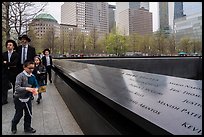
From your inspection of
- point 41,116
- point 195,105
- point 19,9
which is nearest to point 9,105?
point 41,116

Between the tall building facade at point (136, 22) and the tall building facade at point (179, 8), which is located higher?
the tall building facade at point (136, 22)

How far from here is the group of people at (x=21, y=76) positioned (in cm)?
344

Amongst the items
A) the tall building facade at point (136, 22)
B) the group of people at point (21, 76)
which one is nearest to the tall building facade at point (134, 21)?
the tall building facade at point (136, 22)

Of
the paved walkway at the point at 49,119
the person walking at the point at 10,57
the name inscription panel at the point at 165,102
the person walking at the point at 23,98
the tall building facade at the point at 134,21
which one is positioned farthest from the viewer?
the tall building facade at the point at 134,21

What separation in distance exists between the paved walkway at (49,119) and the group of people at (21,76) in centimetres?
21

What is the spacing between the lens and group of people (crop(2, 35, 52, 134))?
Result: 344 centimetres

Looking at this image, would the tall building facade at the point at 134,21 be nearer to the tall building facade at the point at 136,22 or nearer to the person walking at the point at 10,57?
the tall building facade at the point at 136,22

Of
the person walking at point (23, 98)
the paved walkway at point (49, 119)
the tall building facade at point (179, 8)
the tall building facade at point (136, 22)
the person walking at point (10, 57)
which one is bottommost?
the paved walkway at point (49, 119)

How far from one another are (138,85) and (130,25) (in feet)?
230

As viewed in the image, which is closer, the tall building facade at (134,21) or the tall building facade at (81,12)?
the tall building facade at (81,12)

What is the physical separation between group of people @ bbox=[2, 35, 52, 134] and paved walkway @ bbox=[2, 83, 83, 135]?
21 centimetres

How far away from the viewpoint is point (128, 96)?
91.4 inches

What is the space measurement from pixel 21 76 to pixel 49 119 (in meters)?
1.21

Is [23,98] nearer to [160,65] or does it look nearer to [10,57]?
[10,57]
